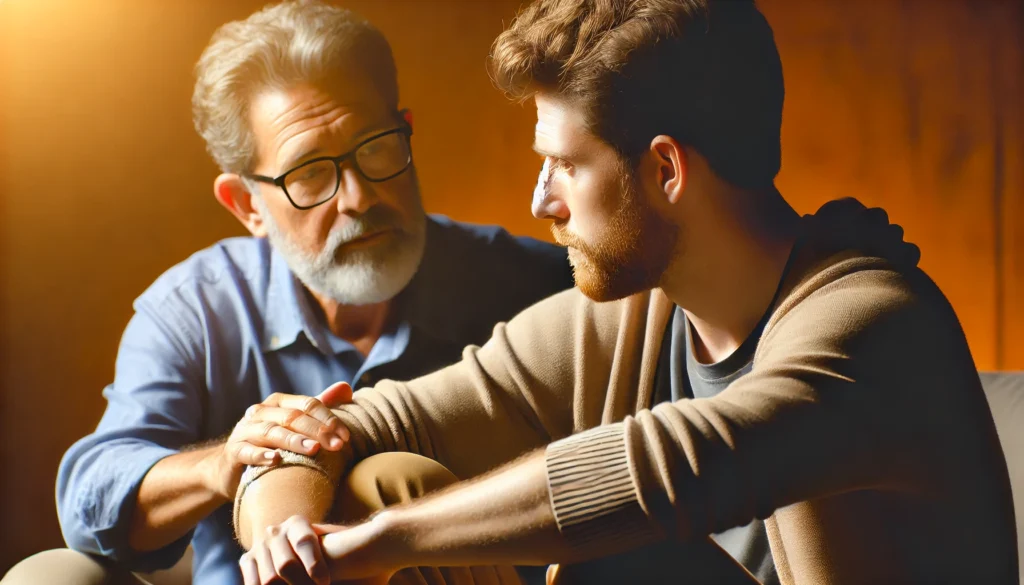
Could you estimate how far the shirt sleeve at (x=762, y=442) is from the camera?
91 centimetres

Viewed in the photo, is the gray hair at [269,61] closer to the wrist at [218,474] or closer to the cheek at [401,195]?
the cheek at [401,195]

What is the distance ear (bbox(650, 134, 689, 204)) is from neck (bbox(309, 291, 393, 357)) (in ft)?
1.91

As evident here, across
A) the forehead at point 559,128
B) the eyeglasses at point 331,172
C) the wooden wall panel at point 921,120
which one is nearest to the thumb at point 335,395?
the eyeglasses at point 331,172

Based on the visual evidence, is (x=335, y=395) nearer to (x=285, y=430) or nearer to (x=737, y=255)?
(x=285, y=430)

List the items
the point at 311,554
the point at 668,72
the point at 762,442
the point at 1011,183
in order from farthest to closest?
the point at 1011,183, the point at 668,72, the point at 311,554, the point at 762,442

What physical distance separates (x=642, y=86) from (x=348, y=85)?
0.56m

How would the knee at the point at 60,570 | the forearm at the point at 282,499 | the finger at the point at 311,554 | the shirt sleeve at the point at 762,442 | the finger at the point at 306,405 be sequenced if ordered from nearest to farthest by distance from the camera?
the shirt sleeve at the point at 762,442 < the finger at the point at 311,554 < the forearm at the point at 282,499 < the finger at the point at 306,405 < the knee at the point at 60,570

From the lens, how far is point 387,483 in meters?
1.16

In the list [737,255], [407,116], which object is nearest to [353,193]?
[407,116]

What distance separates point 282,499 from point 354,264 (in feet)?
1.53

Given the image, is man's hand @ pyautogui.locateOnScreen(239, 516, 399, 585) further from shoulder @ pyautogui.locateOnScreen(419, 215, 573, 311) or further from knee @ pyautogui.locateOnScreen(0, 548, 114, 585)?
shoulder @ pyautogui.locateOnScreen(419, 215, 573, 311)

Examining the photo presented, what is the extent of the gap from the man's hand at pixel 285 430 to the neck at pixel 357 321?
24cm

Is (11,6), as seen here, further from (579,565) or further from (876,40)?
(876,40)

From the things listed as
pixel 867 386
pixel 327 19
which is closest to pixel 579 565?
pixel 867 386
